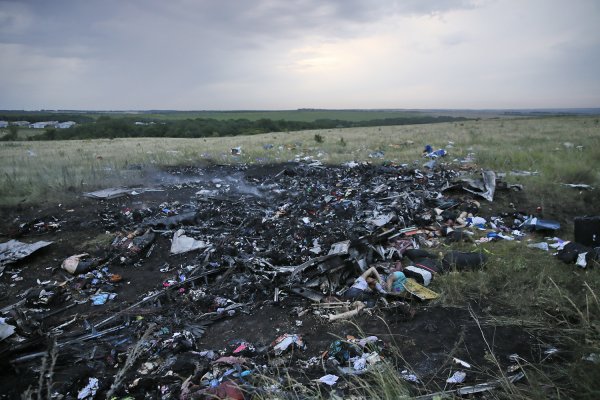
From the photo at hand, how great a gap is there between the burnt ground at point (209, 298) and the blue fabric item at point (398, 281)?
9.4 inches

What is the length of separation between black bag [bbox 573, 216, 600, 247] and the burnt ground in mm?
1891

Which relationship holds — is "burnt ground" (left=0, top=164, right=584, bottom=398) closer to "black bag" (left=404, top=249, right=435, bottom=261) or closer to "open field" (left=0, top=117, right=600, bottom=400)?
"open field" (left=0, top=117, right=600, bottom=400)

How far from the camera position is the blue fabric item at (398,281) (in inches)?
156

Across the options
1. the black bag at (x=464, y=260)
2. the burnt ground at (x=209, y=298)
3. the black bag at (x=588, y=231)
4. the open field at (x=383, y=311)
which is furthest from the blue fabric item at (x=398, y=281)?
the black bag at (x=588, y=231)

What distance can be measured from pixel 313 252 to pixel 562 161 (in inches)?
361

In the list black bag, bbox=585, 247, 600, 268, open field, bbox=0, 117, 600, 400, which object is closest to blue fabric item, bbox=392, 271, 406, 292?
open field, bbox=0, 117, 600, 400

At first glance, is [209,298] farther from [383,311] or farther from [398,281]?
[398,281]

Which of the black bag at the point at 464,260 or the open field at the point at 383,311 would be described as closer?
the open field at the point at 383,311

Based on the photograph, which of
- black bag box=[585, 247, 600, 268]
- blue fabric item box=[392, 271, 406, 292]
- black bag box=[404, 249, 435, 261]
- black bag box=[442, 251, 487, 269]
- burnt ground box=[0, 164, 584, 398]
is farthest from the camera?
black bag box=[404, 249, 435, 261]

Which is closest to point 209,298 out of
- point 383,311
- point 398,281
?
point 383,311

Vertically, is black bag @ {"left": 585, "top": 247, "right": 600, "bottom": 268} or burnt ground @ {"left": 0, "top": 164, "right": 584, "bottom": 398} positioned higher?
black bag @ {"left": 585, "top": 247, "right": 600, "bottom": 268}

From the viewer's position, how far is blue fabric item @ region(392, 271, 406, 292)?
3.95 m

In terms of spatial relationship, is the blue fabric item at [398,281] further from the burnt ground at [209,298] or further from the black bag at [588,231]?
the black bag at [588,231]

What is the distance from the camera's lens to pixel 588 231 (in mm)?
4875
